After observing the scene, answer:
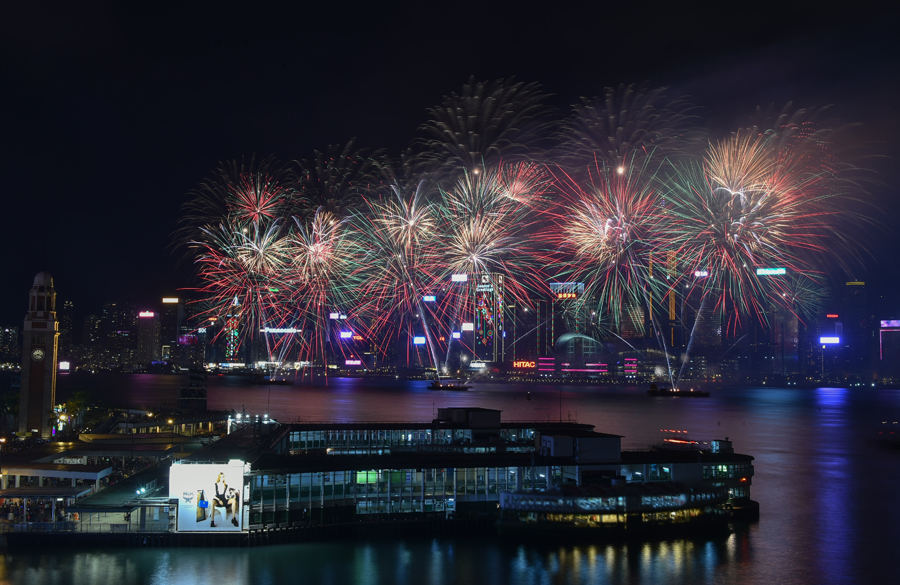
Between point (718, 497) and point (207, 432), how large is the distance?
115 ft

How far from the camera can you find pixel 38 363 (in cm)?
4712

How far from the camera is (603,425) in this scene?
70188 millimetres

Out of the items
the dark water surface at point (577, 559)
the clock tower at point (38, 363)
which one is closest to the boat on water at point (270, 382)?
the clock tower at point (38, 363)

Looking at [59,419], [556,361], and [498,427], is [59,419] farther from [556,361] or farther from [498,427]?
[556,361]

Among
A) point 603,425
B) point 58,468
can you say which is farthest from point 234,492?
point 603,425

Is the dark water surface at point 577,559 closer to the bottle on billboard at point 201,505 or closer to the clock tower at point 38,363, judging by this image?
the bottle on billboard at point 201,505

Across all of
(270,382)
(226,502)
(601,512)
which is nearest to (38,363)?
(226,502)

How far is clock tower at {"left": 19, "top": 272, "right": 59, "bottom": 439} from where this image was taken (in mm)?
47000

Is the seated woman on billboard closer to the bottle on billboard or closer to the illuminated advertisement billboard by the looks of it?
the illuminated advertisement billboard

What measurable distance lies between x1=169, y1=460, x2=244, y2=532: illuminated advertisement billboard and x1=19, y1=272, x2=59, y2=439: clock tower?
89.2 ft

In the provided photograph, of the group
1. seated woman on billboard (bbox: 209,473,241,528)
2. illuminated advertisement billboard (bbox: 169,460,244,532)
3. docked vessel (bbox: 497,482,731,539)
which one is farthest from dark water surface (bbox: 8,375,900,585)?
seated woman on billboard (bbox: 209,473,241,528)

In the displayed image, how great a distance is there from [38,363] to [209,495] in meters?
28.3

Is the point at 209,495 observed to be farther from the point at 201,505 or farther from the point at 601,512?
the point at 601,512

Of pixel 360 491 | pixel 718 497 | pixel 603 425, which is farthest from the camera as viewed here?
pixel 603 425
